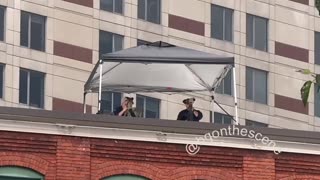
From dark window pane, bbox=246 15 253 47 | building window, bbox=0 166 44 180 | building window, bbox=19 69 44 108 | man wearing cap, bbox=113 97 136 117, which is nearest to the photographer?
building window, bbox=0 166 44 180

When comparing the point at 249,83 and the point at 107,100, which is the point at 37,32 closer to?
the point at 107,100

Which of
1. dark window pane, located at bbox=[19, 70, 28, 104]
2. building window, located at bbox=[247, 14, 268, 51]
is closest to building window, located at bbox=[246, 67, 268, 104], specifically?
building window, located at bbox=[247, 14, 268, 51]

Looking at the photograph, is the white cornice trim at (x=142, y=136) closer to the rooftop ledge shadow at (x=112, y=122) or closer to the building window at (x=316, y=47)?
the rooftop ledge shadow at (x=112, y=122)

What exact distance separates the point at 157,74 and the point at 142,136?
17.0 ft

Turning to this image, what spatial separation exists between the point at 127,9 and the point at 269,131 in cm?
3536

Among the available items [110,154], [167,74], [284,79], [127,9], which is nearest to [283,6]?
[284,79]

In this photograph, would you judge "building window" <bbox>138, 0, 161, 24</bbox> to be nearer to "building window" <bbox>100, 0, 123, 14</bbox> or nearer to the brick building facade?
"building window" <bbox>100, 0, 123, 14</bbox>

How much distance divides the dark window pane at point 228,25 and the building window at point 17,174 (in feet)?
136

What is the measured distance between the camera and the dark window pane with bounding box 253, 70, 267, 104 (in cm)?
8662

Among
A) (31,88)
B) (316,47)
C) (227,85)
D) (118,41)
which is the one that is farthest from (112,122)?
(316,47)

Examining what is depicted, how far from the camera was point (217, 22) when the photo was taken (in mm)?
85625

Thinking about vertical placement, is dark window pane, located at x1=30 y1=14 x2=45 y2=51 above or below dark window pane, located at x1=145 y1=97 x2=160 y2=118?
above

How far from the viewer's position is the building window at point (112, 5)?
81125 mm

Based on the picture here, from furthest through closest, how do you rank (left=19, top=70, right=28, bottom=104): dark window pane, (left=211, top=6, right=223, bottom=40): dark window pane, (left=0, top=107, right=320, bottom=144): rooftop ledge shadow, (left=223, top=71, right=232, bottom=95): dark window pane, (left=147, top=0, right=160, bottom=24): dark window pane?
(left=211, top=6, right=223, bottom=40): dark window pane → (left=223, top=71, right=232, bottom=95): dark window pane → (left=147, top=0, right=160, bottom=24): dark window pane → (left=19, top=70, right=28, bottom=104): dark window pane → (left=0, top=107, right=320, bottom=144): rooftop ledge shadow
